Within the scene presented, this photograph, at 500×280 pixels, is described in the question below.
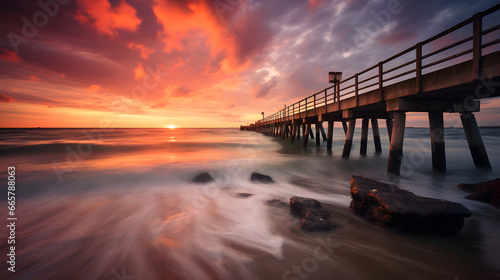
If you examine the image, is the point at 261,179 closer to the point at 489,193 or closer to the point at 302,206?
the point at 302,206

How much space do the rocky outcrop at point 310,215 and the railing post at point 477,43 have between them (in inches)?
179

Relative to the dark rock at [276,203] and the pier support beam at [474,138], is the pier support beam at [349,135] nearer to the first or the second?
the pier support beam at [474,138]

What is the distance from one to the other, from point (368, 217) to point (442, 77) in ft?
14.2

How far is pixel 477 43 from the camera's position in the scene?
4.06m

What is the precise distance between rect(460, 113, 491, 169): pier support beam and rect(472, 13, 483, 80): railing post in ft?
16.9

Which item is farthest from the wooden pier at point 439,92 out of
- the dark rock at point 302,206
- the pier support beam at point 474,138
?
the dark rock at point 302,206

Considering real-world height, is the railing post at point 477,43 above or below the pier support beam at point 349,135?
above

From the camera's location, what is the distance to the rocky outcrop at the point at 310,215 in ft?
11.4

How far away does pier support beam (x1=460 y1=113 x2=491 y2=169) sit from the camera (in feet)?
25.2

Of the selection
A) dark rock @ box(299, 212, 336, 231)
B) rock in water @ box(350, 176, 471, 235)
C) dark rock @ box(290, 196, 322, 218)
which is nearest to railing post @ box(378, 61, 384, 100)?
rock in water @ box(350, 176, 471, 235)

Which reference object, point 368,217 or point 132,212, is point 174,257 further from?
point 368,217

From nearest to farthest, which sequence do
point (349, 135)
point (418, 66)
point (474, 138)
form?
point (418, 66) < point (474, 138) < point (349, 135)

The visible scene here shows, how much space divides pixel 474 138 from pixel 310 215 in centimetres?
914

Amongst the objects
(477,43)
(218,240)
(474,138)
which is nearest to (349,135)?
(474,138)
